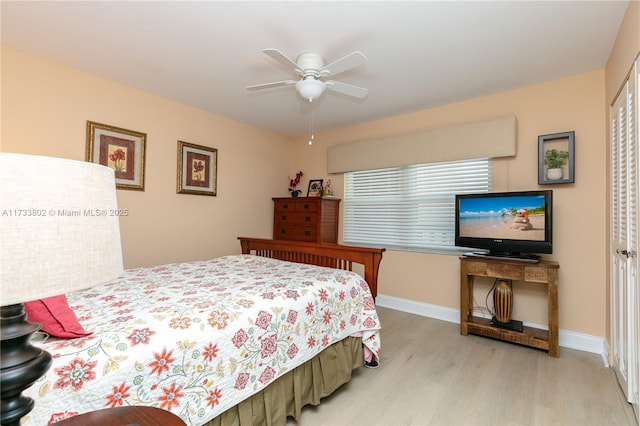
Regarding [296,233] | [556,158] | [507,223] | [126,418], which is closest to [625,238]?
[507,223]

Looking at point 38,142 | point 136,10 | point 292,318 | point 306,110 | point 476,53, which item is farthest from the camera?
point 306,110

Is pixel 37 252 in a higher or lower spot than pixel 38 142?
lower

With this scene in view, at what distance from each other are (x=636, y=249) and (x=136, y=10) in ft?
10.7

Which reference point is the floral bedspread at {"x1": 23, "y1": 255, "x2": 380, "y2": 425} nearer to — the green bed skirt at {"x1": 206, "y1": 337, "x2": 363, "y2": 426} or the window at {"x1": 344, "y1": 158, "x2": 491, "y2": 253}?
the green bed skirt at {"x1": 206, "y1": 337, "x2": 363, "y2": 426}

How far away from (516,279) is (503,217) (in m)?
0.56

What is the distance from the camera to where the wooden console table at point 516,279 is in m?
2.44

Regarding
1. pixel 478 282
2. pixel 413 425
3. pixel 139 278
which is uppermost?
pixel 139 278

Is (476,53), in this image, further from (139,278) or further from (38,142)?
(38,142)

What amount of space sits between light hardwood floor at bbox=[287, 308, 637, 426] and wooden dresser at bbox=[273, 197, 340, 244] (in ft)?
5.66

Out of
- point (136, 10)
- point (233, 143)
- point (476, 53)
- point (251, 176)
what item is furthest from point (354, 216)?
point (136, 10)

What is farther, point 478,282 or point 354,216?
point 354,216

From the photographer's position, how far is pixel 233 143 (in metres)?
3.95

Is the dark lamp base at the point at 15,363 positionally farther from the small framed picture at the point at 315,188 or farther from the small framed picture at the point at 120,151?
the small framed picture at the point at 315,188

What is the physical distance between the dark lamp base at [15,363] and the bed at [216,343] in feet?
1.25
